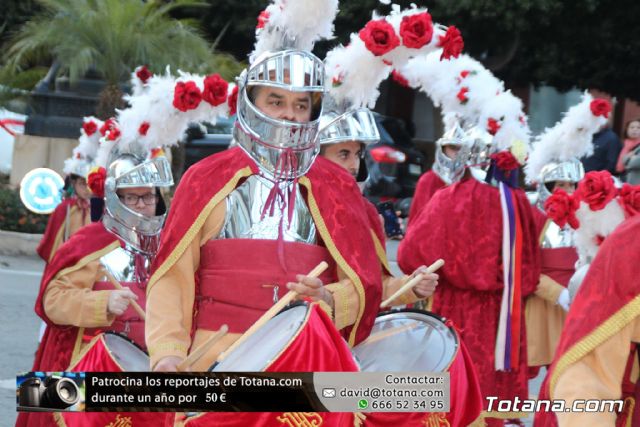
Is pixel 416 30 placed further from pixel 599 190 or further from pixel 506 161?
pixel 506 161

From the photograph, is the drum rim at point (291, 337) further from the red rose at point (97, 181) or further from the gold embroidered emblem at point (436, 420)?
the red rose at point (97, 181)

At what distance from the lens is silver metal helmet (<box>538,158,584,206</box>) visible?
1017cm

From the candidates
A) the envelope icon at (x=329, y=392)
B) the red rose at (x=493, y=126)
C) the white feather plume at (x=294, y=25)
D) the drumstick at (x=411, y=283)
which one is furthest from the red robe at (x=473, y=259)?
the envelope icon at (x=329, y=392)

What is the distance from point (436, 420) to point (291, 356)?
3.26 feet

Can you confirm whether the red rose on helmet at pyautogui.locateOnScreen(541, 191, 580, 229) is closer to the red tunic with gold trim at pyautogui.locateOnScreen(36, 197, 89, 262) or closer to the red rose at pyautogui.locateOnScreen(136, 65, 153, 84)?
the red rose at pyautogui.locateOnScreen(136, 65, 153, 84)

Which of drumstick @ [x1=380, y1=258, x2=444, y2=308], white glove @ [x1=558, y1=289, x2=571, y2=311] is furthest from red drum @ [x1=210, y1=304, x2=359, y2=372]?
white glove @ [x1=558, y1=289, x2=571, y2=311]

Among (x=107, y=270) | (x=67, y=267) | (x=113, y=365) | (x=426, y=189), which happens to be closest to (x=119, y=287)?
(x=107, y=270)

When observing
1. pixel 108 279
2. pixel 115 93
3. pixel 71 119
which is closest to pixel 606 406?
pixel 108 279

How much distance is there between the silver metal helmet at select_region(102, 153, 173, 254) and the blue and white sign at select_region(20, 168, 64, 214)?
345 centimetres

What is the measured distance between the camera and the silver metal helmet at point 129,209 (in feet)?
22.9

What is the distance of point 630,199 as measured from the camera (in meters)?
4.46

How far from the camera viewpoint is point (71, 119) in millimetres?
19438

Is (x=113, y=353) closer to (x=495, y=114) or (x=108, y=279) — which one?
(x=108, y=279)

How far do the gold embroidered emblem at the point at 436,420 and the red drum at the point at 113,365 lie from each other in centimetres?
126
